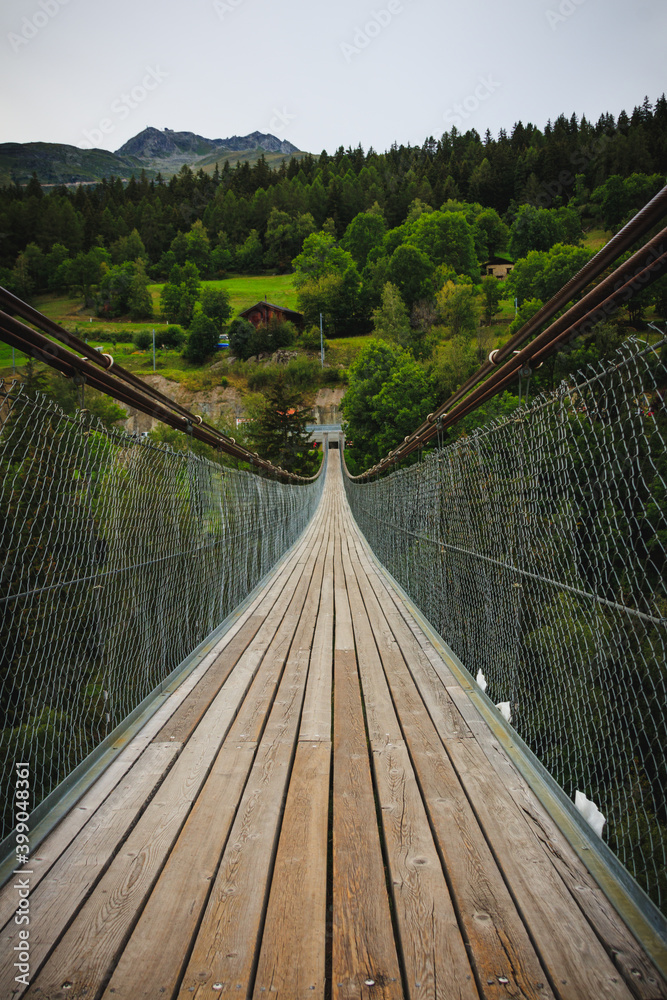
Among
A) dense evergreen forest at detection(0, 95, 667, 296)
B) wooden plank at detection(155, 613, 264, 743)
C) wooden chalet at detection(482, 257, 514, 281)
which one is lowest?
wooden plank at detection(155, 613, 264, 743)

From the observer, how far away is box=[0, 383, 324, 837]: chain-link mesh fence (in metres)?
2.20

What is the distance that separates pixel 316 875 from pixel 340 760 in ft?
2.16

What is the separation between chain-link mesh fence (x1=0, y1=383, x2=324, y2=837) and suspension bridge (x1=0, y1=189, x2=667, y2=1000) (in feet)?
0.09

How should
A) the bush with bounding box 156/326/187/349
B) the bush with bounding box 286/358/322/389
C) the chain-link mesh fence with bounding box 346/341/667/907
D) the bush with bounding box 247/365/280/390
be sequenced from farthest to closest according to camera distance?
1. the bush with bounding box 156/326/187/349
2. the bush with bounding box 286/358/322/389
3. the bush with bounding box 247/365/280/390
4. the chain-link mesh fence with bounding box 346/341/667/907

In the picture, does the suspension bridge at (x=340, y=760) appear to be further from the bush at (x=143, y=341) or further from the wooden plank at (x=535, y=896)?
the bush at (x=143, y=341)

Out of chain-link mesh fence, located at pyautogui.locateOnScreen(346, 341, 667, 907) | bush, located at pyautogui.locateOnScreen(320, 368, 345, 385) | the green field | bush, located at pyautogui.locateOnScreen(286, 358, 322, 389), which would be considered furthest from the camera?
the green field

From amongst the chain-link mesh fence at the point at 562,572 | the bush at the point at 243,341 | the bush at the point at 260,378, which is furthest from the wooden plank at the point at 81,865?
the bush at the point at 243,341

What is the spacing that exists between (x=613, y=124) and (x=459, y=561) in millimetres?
83260

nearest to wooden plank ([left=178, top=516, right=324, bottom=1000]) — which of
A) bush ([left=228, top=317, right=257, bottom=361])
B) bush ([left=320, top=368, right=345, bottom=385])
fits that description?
bush ([left=320, top=368, right=345, bottom=385])

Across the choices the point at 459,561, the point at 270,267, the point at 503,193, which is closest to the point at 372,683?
the point at 459,561

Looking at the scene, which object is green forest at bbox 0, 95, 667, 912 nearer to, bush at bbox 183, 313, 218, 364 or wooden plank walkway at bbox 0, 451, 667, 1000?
bush at bbox 183, 313, 218, 364

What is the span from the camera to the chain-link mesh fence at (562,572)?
161 centimetres

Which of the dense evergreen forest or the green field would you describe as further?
the green field

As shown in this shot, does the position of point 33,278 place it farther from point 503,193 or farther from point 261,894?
point 261,894
